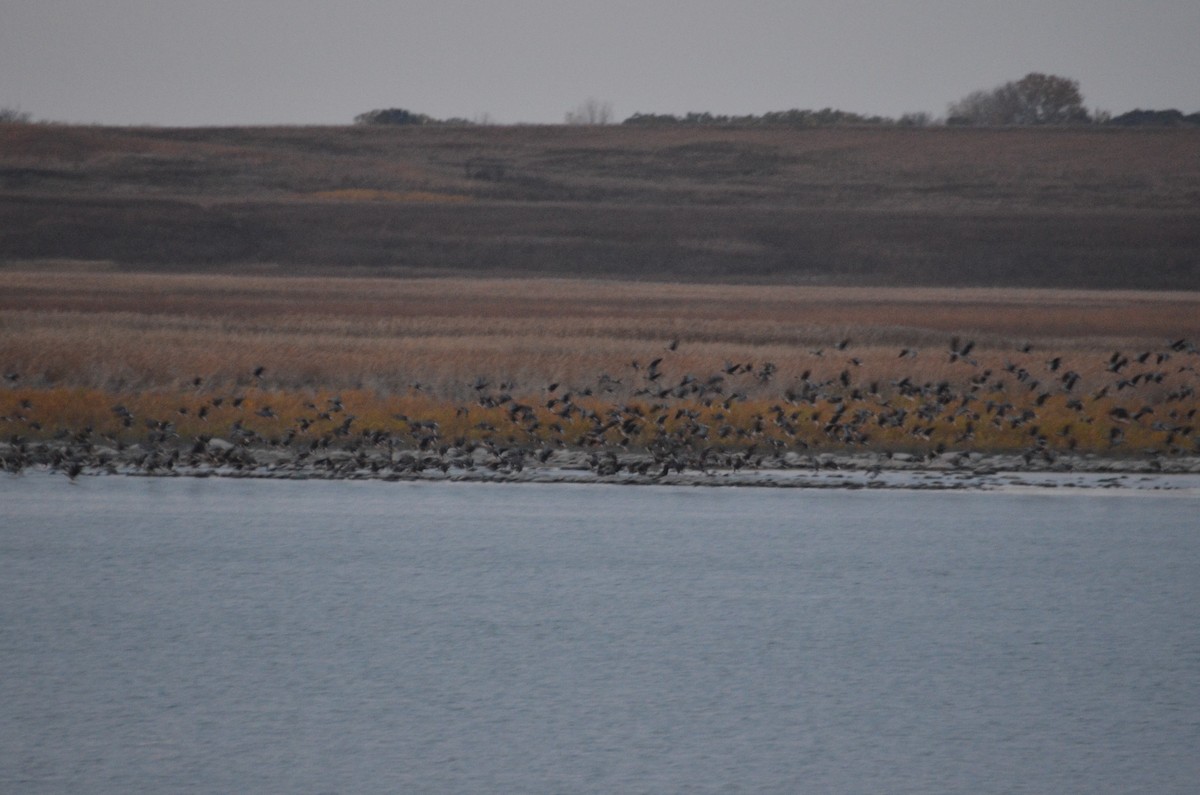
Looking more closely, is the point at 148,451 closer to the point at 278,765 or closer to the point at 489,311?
the point at 278,765

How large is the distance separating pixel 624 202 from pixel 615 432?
5132 centimetres

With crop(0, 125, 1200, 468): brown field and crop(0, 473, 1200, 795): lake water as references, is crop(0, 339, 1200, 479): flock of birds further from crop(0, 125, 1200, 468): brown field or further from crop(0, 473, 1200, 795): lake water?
crop(0, 473, 1200, 795): lake water

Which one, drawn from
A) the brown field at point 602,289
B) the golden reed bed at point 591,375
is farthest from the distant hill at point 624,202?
the golden reed bed at point 591,375

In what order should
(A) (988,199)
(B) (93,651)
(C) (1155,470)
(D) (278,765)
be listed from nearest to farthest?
(D) (278,765) < (B) (93,651) < (C) (1155,470) < (A) (988,199)

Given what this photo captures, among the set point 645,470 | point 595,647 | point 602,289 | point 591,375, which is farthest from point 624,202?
point 595,647

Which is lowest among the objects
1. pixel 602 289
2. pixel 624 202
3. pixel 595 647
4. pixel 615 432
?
pixel 602 289

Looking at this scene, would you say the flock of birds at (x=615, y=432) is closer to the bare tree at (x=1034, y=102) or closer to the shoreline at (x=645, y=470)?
the shoreline at (x=645, y=470)

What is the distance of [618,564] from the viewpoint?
11.7 m

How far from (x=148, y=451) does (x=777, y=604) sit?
9.26m

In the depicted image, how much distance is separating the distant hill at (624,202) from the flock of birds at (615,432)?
3377 cm

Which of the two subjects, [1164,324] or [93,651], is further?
[1164,324]

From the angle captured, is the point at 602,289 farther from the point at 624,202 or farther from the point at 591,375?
the point at 591,375

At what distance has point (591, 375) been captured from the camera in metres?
23.7

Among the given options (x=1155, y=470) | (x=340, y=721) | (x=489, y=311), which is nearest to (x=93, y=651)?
(x=340, y=721)
